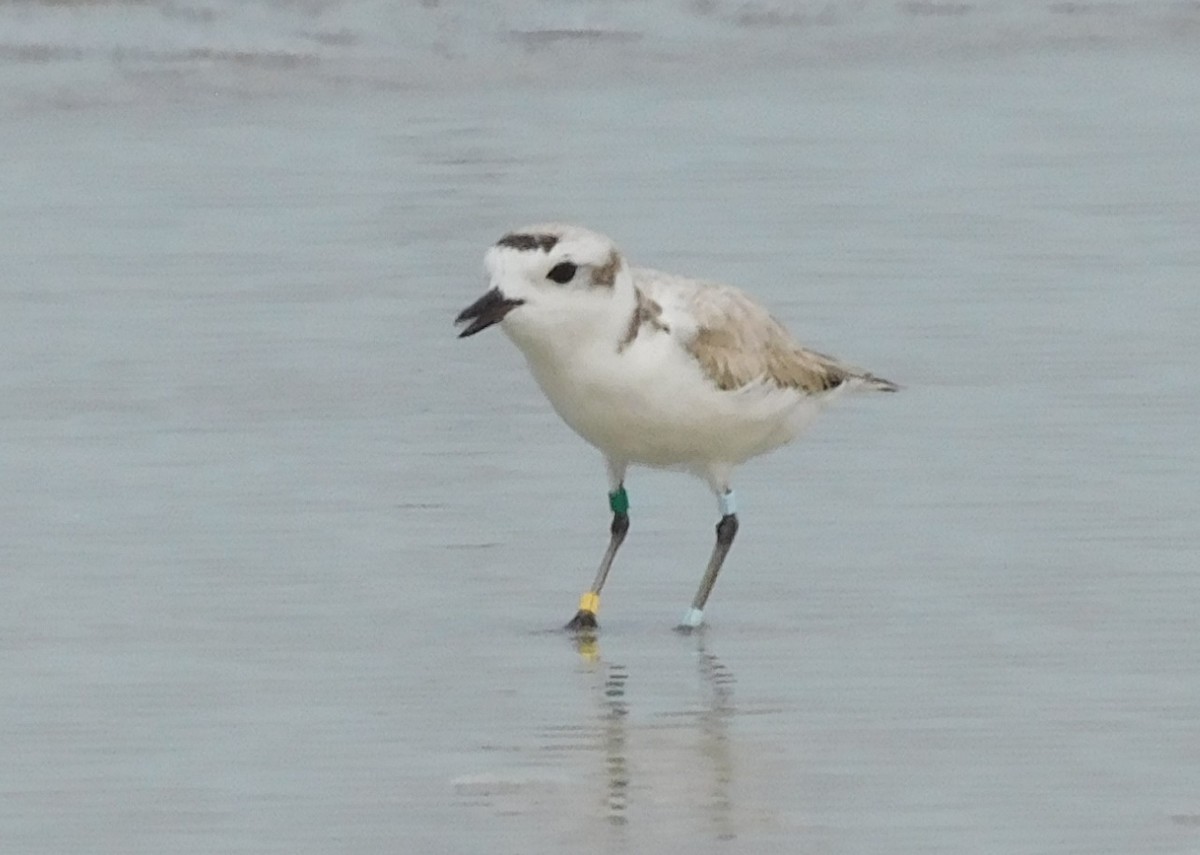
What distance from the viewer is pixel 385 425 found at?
8102mm

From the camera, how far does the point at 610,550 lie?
685 centimetres

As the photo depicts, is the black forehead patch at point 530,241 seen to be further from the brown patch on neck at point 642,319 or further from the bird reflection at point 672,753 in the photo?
the bird reflection at point 672,753

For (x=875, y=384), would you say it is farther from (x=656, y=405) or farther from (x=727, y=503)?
(x=656, y=405)

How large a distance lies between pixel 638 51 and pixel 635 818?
359 inches

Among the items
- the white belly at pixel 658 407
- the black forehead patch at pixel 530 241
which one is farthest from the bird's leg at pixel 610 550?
the black forehead patch at pixel 530 241

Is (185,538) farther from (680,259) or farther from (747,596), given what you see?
(680,259)

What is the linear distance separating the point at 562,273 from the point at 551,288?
35mm

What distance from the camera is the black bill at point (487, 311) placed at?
240 inches

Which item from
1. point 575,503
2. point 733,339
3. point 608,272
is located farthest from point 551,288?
point 575,503

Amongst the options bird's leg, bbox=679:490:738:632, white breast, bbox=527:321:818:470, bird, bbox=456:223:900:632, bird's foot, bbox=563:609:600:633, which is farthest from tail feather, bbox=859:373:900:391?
bird's foot, bbox=563:609:600:633

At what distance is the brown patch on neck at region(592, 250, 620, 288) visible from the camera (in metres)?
6.33

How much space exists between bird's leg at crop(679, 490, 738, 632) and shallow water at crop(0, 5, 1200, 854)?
47 mm

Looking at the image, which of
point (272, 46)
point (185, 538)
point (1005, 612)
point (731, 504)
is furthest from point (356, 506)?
point (272, 46)

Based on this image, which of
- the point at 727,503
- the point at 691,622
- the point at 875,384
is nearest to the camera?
the point at 691,622
